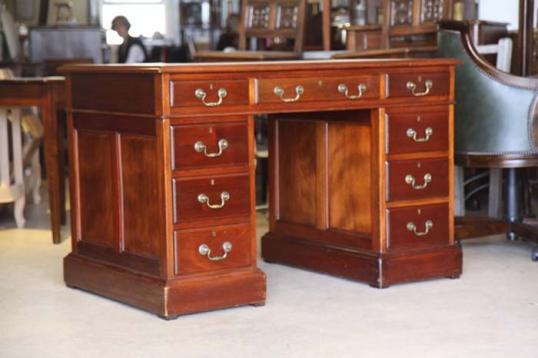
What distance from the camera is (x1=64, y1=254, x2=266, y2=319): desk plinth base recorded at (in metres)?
3.57

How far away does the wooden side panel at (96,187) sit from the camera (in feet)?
12.7

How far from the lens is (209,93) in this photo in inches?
140

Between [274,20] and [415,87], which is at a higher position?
[274,20]

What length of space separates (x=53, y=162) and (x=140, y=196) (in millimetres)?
1500

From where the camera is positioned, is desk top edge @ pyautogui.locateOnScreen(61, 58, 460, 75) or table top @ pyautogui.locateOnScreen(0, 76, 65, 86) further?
table top @ pyautogui.locateOnScreen(0, 76, 65, 86)

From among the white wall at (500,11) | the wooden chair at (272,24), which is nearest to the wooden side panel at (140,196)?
the wooden chair at (272,24)

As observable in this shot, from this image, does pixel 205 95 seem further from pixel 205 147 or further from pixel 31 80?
pixel 31 80

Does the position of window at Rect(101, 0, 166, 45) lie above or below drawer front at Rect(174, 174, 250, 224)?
above

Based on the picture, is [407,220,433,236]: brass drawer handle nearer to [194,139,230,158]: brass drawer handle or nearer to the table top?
[194,139,230,158]: brass drawer handle

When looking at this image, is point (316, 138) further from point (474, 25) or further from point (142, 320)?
point (474, 25)

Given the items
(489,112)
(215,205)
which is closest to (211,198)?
(215,205)

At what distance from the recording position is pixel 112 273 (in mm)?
3832

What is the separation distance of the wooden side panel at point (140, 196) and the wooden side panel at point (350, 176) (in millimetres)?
896

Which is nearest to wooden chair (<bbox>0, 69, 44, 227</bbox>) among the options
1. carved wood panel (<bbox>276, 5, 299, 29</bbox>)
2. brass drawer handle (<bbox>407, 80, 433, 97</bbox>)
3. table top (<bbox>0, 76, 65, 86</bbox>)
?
table top (<bbox>0, 76, 65, 86</bbox>)
